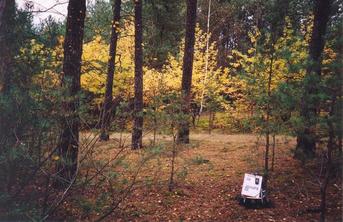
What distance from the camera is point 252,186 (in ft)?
25.6

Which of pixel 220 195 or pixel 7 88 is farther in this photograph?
pixel 220 195

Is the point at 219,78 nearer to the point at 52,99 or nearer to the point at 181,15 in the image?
the point at 181,15

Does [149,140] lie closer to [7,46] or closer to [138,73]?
[7,46]

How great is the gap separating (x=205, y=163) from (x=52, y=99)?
6.25 m

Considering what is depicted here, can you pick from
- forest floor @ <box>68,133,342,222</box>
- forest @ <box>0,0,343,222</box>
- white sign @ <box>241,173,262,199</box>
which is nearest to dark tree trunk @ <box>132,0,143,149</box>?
forest @ <box>0,0,343,222</box>

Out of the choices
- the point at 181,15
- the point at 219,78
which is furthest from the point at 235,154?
the point at 181,15

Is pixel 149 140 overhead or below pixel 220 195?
overhead

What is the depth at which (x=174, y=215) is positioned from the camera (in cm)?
754

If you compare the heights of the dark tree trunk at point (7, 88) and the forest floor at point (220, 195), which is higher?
the dark tree trunk at point (7, 88)

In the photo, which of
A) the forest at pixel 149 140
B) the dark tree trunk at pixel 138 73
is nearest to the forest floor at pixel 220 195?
the forest at pixel 149 140

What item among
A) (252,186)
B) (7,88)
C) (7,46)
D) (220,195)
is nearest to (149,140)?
(220,195)

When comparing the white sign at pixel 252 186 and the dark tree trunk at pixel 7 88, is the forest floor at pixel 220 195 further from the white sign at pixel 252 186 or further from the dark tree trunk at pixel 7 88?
the dark tree trunk at pixel 7 88

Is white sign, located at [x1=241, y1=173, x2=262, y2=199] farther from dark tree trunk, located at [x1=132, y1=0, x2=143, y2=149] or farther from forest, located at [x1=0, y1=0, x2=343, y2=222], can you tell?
dark tree trunk, located at [x1=132, y1=0, x2=143, y2=149]

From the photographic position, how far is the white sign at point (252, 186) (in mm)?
7750
